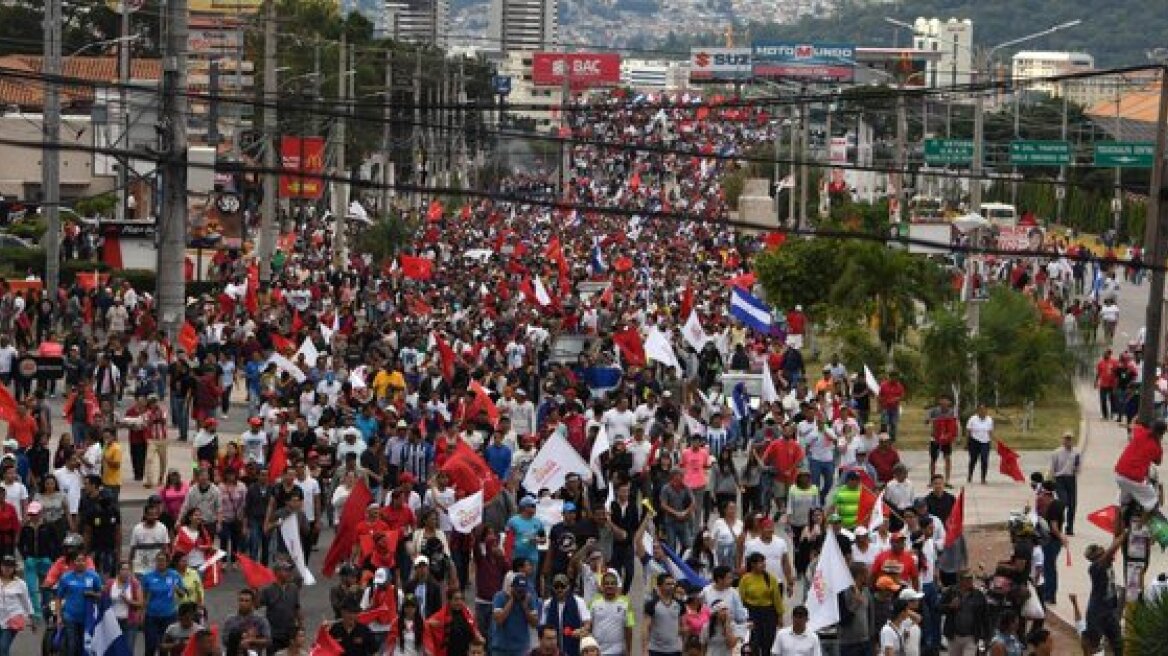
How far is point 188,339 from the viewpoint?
38812mm

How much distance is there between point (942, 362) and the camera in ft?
135

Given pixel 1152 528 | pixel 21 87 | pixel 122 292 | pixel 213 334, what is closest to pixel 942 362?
pixel 213 334

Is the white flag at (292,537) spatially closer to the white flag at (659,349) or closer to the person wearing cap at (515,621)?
the person wearing cap at (515,621)

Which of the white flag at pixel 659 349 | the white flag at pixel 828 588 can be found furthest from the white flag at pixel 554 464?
the white flag at pixel 659 349

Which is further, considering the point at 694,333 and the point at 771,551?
the point at 694,333

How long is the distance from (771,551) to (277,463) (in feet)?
20.5

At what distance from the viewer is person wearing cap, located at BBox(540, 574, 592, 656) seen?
20.4 metres

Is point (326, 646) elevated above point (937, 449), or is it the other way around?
point (326, 646)

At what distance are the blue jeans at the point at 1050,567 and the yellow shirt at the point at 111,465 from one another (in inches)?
326

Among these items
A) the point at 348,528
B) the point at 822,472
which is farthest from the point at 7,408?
the point at 822,472

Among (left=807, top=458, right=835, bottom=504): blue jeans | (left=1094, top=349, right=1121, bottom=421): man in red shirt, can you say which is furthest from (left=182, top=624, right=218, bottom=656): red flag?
(left=1094, top=349, right=1121, bottom=421): man in red shirt

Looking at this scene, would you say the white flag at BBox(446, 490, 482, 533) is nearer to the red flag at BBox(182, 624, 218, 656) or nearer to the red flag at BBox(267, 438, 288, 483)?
the red flag at BBox(267, 438, 288, 483)

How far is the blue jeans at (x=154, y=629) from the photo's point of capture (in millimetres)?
21328

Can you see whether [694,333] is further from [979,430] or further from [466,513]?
[466,513]
